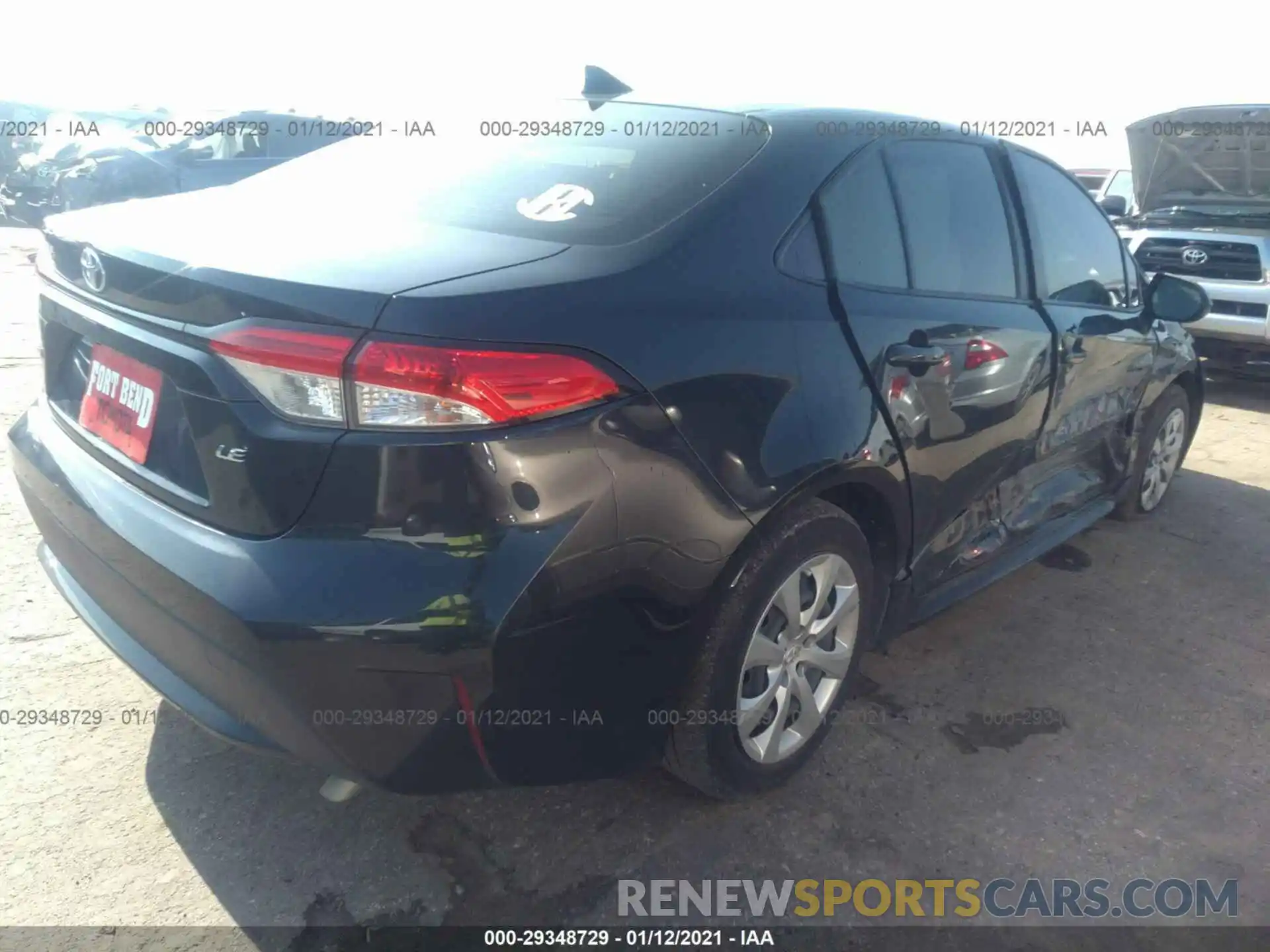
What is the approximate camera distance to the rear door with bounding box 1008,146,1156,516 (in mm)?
3211

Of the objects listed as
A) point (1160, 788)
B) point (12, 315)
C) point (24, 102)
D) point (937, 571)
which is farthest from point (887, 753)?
point (24, 102)

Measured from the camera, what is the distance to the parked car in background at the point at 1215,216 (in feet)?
21.9

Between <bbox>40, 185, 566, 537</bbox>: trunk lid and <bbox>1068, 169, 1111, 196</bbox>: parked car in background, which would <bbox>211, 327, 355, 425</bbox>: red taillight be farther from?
<bbox>1068, 169, 1111, 196</bbox>: parked car in background

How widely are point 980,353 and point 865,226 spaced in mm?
556

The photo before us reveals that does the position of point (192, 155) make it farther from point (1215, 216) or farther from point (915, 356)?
point (915, 356)

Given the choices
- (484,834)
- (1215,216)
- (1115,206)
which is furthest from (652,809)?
(1115,206)

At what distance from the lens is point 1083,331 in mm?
3314

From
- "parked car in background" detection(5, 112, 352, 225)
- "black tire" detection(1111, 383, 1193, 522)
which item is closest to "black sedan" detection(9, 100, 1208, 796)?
"black tire" detection(1111, 383, 1193, 522)

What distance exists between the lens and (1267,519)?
4.59 m

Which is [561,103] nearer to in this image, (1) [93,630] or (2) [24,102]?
(1) [93,630]

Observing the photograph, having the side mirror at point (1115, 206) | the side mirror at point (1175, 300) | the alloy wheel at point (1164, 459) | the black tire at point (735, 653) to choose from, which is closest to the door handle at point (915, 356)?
the black tire at point (735, 653)

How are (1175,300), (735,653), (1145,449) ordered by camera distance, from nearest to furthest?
(735,653)
(1175,300)
(1145,449)

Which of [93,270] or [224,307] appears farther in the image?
[93,270]

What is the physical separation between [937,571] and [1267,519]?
107 inches
